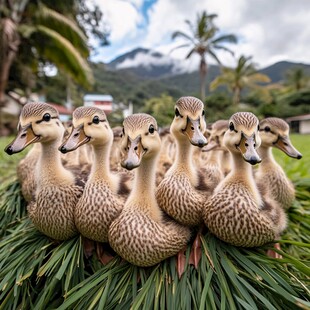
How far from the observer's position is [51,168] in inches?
32.2

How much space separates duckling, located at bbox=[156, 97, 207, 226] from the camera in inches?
28.5

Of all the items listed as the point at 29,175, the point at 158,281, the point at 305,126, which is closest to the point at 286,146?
the point at 158,281

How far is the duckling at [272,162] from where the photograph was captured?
86cm

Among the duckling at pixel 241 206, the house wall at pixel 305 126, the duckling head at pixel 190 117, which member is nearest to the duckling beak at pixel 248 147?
the duckling at pixel 241 206

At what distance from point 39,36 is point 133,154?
25.0ft

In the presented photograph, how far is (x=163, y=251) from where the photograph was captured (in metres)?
0.69

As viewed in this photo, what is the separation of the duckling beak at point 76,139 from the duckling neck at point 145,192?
0.17 metres

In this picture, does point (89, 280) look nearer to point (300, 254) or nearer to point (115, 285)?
point (115, 285)

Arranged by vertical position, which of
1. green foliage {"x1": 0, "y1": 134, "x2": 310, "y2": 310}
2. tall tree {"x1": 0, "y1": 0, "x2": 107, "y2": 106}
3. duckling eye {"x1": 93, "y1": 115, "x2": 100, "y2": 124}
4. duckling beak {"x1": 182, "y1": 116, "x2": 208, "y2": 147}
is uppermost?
tall tree {"x1": 0, "y1": 0, "x2": 107, "y2": 106}

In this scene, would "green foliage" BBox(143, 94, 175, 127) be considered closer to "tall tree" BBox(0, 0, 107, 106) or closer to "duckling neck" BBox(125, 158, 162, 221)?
"duckling neck" BBox(125, 158, 162, 221)

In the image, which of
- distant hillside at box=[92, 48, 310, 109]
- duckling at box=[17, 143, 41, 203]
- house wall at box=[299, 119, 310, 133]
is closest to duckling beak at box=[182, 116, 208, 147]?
duckling at box=[17, 143, 41, 203]

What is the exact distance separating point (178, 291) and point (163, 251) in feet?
0.32

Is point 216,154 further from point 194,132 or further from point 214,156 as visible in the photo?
point 194,132

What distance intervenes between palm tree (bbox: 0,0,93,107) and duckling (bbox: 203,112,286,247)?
6.91m
